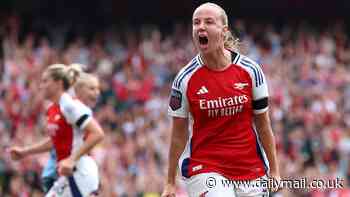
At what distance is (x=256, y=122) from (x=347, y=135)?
10861mm

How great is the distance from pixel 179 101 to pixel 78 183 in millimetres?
2271

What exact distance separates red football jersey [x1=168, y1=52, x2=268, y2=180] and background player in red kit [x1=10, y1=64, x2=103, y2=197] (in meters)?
1.82

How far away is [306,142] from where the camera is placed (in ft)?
60.0

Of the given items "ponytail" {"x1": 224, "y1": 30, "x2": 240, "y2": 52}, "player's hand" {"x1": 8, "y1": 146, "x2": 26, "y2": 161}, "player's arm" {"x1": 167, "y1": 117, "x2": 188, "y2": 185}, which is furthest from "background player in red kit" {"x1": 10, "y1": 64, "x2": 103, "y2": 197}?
"ponytail" {"x1": 224, "y1": 30, "x2": 240, "y2": 52}

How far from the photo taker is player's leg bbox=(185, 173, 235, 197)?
7.61 metres

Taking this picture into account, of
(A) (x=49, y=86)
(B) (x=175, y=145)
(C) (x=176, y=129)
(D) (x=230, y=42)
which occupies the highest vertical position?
(D) (x=230, y=42)

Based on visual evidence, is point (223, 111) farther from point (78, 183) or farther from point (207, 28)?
point (78, 183)

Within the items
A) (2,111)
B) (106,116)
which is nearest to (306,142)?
(106,116)

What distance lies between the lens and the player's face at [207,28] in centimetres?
757

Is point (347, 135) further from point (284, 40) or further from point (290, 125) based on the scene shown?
point (284, 40)

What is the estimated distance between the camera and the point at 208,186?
303 inches

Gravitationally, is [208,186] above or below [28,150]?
above

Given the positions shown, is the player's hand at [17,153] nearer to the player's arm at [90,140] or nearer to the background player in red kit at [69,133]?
the background player in red kit at [69,133]

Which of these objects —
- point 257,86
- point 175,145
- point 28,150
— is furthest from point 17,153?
point 257,86
